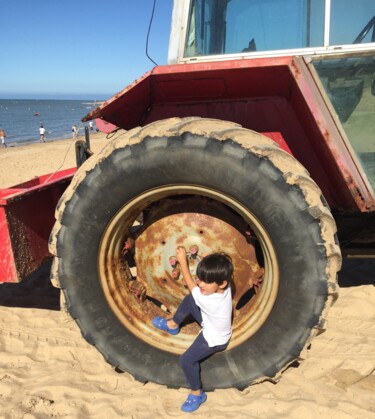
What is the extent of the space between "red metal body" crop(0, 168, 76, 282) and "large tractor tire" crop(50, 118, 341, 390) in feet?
1.21

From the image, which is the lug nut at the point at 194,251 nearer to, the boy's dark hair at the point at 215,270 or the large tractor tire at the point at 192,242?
the large tractor tire at the point at 192,242

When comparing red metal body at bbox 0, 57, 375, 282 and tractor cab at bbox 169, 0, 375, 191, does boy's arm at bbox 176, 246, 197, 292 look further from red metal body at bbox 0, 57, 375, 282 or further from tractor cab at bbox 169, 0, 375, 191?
tractor cab at bbox 169, 0, 375, 191

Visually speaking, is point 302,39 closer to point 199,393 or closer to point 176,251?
point 176,251

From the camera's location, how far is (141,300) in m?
2.29

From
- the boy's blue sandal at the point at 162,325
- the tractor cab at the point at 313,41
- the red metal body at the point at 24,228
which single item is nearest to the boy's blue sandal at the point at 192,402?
the boy's blue sandal at the point at 162,325

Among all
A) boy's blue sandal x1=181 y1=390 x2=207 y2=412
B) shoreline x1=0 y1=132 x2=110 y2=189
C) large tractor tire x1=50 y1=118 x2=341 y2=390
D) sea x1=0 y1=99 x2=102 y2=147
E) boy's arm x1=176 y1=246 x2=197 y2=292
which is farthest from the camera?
sea x1=0 y1=99 x2=102 y2=147

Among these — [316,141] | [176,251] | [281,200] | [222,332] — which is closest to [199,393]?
[222,332]

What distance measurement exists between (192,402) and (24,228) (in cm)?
135

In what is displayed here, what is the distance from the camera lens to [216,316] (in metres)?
2.04

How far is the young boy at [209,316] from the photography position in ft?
6.57

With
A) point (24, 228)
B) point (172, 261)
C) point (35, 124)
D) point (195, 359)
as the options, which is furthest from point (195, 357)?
point (35, 124)

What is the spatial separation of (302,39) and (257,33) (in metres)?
0.26

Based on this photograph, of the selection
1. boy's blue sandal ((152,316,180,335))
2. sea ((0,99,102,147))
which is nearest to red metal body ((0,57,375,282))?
sea ((0,99,102,147))

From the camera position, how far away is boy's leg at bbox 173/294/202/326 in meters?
2.21
